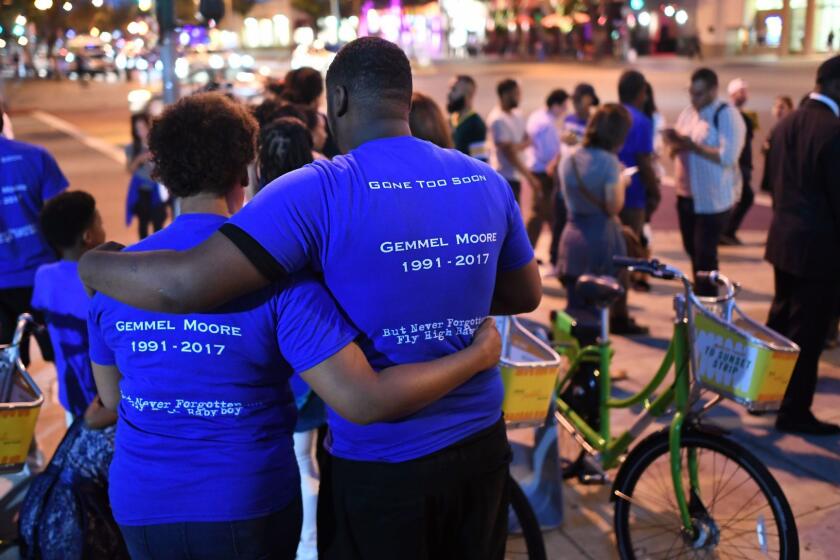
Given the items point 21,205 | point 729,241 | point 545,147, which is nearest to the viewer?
point 21,205

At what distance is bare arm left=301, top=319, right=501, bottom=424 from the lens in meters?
1.96

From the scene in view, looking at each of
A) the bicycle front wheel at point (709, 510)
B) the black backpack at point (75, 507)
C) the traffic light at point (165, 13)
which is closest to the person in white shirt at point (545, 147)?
the traffic light at point (165, 13)

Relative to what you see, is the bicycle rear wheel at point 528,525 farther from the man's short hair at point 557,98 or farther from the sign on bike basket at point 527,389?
the man's short hair at point 557,98

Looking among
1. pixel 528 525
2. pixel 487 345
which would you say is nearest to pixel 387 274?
pixel 487 345

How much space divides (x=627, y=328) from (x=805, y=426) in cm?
203

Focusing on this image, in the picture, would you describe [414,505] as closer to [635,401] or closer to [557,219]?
[635,401]

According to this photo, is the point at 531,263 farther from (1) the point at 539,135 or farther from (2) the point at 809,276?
(1) the point at 539,135

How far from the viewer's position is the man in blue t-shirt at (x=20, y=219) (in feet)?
15.7

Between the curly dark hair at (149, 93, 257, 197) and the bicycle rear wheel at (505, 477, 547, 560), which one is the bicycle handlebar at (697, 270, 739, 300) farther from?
the curly dark hair at (149, 93, 257, 197)

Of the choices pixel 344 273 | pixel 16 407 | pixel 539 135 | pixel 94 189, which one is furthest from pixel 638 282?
pixel 94 189

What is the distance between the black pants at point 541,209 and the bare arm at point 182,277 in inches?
278

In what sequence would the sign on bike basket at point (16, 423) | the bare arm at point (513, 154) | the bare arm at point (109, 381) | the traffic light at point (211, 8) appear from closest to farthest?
the bare arm at point (109, 381)
the sign on bike basket at point (16, 423)
the traffic light at point (211, 8)
the bare arm at point (513, 154)

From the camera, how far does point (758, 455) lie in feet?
16.2

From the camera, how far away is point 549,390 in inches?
140
